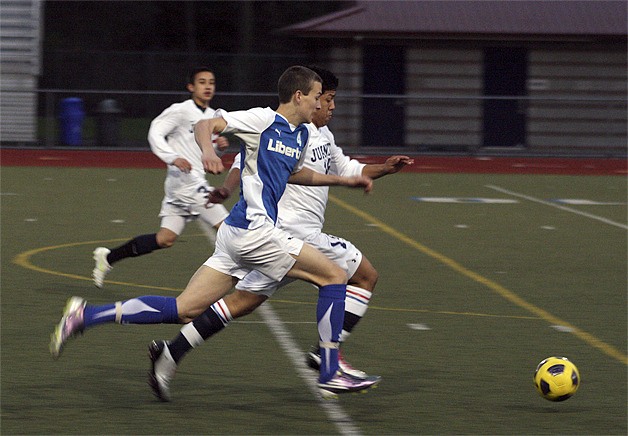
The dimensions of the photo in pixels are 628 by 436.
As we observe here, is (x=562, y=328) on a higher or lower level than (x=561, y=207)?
lower

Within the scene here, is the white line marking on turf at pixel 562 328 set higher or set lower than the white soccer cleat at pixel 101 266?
lower

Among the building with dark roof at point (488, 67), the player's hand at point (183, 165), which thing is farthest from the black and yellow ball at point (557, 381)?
the building with dark roof at point (488, 67)

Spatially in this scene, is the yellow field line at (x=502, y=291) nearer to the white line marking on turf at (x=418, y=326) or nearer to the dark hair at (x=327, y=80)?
the white line marking on turf at (x=418, y=326)

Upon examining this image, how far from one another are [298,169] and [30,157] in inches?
835

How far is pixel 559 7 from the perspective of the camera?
32.6m

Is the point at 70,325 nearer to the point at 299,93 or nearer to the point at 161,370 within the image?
the point at 161,370

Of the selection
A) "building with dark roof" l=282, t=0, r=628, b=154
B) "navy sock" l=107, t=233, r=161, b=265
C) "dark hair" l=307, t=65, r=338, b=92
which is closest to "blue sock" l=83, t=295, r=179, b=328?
"dark hair" l=307, t=65, r=338, b=92

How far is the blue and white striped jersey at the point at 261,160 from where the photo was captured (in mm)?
6711

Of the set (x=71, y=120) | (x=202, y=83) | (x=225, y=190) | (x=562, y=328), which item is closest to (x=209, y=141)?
(x=225, y=190)

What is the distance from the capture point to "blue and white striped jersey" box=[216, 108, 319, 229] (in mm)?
6711

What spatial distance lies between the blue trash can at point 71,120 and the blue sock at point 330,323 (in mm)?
21412

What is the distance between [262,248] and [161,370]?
879 millimetres

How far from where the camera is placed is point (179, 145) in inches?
441

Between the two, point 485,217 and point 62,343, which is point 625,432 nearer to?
point 62,343
